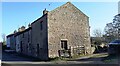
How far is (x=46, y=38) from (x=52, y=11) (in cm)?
372

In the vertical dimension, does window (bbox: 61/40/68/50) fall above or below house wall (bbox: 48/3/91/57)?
below

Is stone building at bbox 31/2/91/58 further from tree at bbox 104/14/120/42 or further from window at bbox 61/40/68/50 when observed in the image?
tree at bbox 104/14/120/42

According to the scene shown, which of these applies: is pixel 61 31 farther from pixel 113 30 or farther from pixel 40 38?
pixel 113 30

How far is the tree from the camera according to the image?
4459 centimetres

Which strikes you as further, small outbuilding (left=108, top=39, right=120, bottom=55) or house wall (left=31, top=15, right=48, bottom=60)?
house wall (left=31, top=15, right=48, bottom=60)

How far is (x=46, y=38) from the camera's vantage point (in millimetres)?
28484

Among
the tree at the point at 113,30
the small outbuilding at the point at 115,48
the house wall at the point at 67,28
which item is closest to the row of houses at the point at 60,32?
the house wall at the point at 67,28

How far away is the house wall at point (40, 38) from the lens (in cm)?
2879

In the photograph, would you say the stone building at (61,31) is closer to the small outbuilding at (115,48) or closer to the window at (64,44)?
the window at (64,44)

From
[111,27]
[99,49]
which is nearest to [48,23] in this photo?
[99,49]

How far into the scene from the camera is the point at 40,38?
1203 inches

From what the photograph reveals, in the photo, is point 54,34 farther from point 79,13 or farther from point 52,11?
point 79,13

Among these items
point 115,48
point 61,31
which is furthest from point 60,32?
point 115,48

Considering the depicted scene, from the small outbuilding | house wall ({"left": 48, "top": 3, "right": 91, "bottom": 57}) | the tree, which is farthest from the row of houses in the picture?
the tree
